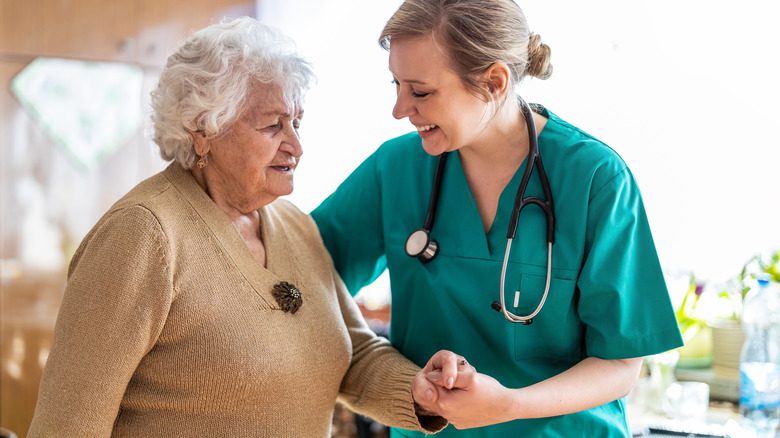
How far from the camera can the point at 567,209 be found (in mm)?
1475

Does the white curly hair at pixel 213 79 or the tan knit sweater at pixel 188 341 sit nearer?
the tan knit sweater at pixel 188 341

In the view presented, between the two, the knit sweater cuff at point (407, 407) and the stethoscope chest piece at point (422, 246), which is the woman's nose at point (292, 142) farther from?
the knit sweater cuff at point (407, 407)

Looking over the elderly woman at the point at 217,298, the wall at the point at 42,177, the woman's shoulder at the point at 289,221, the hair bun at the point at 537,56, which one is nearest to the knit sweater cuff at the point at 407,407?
the elderly woman at the point at 217,298

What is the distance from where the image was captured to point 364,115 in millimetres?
3480

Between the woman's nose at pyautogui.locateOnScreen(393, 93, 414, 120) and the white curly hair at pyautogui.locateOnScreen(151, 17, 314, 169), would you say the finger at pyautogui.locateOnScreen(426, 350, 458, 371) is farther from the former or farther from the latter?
the white curly hair at pyautogui.locateOnScreen(151, 17, 314, 169)

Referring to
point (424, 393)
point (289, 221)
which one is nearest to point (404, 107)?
point (289, 221)

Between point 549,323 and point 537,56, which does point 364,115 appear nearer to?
point 537,56

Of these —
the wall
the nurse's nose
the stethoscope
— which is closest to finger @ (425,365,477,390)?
the stethoscope

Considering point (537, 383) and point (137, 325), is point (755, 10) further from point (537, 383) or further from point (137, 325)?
point (137, 325)

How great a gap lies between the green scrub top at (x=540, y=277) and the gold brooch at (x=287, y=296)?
23 centimetres

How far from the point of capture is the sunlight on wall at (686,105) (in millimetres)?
2627

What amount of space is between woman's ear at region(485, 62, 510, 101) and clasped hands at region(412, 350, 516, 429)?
1.51 ft

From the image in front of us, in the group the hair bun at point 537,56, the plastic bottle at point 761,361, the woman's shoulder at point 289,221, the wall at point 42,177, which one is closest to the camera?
the hair bun at point 537,56

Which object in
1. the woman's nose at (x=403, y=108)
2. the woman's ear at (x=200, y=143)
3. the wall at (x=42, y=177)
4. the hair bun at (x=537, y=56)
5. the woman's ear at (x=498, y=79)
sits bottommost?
the wall at (x=42, y=177)
